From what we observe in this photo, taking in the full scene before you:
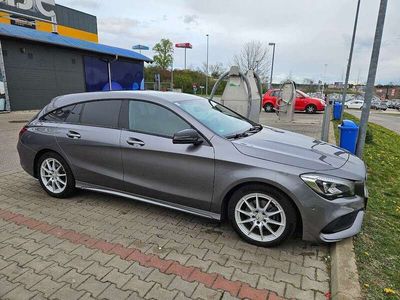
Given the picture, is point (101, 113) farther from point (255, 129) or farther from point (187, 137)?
point (255, 129)

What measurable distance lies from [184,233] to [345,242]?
169 cm

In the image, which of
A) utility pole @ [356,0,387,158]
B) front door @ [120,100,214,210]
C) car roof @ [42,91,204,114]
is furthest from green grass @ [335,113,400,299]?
car roof @ [42,91,204,114]

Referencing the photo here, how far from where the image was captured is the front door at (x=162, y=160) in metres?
3.31

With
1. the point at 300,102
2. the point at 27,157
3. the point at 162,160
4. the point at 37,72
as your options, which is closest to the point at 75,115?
the point at 27,157

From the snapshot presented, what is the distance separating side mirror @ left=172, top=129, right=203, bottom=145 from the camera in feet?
10.7

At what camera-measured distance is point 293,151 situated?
3.20 metres

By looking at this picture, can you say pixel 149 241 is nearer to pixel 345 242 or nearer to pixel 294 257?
pixel 294 257

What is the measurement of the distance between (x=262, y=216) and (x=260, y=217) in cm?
3

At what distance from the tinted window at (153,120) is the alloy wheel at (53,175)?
1365 mm

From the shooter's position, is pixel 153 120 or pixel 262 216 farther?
pixel 153 120

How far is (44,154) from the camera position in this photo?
4.39 metres

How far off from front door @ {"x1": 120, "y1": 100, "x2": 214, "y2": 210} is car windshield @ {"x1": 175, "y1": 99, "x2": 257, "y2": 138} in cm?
24

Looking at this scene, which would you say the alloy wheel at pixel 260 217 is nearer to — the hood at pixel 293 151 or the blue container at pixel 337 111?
the hood at pixel 293 151

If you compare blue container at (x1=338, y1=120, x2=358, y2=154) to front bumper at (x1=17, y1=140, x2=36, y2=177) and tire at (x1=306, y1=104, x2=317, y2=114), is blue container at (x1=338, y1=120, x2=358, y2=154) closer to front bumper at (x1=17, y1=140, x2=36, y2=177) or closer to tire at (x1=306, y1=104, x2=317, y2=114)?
front bumper at (x1=17, y1=140, x2=36, y2=177)
